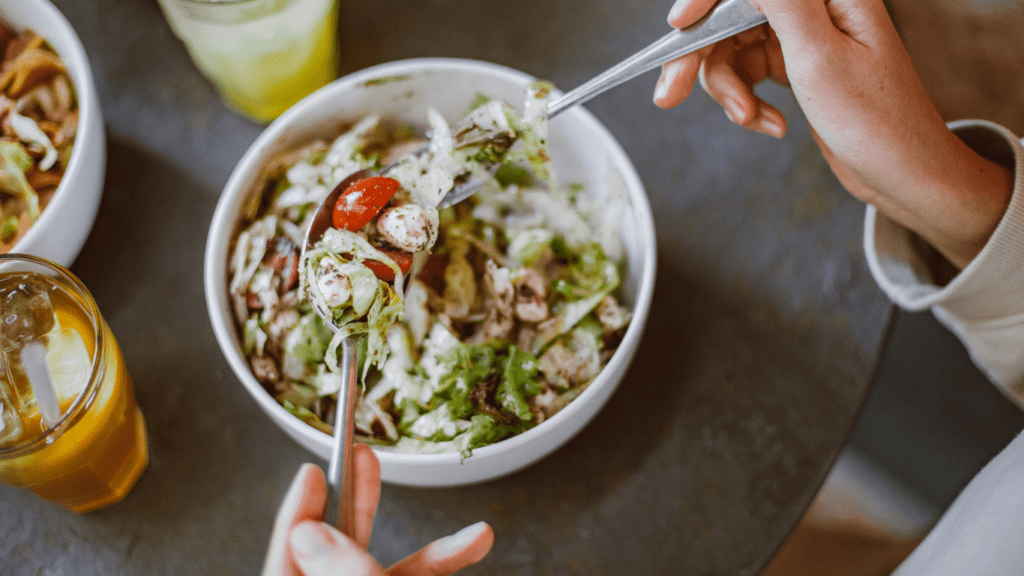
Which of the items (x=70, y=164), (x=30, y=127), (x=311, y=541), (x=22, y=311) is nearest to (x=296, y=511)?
(x=311, y=541)

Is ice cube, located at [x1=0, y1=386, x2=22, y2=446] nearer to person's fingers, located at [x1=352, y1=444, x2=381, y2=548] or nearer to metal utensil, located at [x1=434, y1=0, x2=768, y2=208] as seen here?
person's fingers, located at [x1=352, y1=444, x2=381, y2=548]

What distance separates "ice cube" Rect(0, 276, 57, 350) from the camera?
726mm

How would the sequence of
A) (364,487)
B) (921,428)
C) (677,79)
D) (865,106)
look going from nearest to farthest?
(364,487), (865,106), (677,79), (921,428)

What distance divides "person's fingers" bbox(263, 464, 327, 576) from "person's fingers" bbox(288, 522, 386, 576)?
27 mm

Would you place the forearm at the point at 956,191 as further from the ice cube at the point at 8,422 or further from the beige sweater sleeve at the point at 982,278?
the ice cube at the point at 8,422

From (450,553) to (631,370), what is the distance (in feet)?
1.27

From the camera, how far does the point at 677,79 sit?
0.85 metres

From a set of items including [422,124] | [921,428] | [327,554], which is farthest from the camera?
[921,428]

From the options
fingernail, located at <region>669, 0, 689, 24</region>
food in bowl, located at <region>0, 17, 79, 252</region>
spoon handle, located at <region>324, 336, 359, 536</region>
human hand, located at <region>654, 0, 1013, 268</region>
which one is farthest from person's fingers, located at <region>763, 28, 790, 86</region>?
food in bowl, located at <region>0, 17, 79, 252</region>

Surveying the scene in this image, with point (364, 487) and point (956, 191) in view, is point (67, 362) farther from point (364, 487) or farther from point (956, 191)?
point (956, 191)

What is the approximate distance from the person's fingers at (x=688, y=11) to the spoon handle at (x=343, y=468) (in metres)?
0.50

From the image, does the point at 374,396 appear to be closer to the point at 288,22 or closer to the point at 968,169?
the point at 288,22

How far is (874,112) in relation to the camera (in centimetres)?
75

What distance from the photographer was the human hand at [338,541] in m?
0.54
